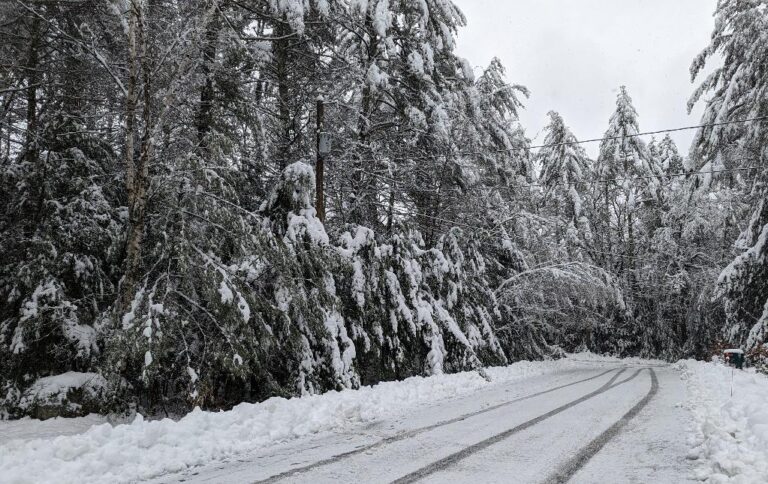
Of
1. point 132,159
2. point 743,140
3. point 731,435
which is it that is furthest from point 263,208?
point 743,140

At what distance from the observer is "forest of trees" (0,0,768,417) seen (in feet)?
29.5

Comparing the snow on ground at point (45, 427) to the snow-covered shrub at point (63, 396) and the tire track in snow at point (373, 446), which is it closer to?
the snow-covered shrub at point (63, 396)

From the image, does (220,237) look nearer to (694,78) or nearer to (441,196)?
(441,196)

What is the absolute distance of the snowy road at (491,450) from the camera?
4.57m

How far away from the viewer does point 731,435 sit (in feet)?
18.4

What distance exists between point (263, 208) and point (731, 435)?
9.25m

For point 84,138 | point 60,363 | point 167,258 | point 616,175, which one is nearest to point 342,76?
point 84,138

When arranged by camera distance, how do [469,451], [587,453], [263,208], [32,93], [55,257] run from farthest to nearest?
[32,93]
[263,208]
[55,257]
[469,451]
[587,453]

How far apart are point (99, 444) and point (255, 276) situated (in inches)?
190

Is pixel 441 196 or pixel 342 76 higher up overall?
pixel 342 76

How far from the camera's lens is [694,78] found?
19.6 m

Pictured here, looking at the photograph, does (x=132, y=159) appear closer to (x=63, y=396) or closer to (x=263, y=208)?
(x=263, y=208)

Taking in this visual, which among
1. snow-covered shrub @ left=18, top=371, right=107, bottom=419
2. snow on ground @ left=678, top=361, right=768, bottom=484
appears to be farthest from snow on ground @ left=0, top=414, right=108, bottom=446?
snow on ground @ left=678, top=361, right=768, bottom=484

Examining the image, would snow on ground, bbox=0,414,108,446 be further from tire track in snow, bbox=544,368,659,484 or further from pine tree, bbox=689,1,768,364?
pine tree, bbox=689,1,768,364
